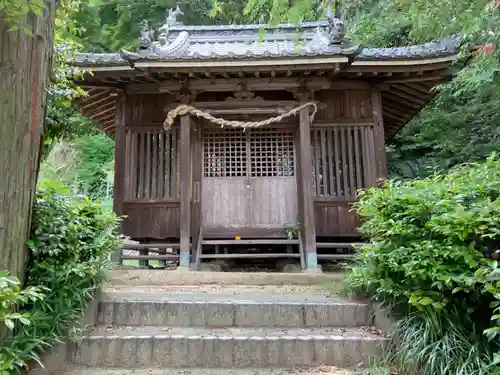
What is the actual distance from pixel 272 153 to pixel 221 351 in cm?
481

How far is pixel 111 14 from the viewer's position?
1692 centimetres

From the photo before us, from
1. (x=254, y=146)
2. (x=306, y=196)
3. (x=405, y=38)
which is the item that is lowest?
(x=306, y=196)

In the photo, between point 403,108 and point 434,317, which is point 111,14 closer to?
point 403,108

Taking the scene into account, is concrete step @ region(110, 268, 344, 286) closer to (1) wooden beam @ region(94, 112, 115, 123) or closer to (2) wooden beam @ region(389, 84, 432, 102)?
(2) wooden beam @ region(389, 84, 432, 102)

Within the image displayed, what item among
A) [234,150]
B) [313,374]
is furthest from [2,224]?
[234,150]

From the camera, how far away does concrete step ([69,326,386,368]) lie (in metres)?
3.14

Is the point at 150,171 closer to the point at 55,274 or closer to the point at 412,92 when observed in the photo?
the point at 55,274

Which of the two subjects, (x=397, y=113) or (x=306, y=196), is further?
(x=397, y=113)

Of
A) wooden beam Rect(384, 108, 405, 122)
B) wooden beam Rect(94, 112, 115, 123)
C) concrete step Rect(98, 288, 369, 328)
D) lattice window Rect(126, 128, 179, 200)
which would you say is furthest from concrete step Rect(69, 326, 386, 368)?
wooden beam Rect(94, 112, 115, 123)

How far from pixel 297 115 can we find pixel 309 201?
169 centimetres

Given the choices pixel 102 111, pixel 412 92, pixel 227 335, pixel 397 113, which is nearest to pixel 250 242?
pixel 227 335

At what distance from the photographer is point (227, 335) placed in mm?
3344

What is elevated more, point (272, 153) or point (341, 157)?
point (272, 153)

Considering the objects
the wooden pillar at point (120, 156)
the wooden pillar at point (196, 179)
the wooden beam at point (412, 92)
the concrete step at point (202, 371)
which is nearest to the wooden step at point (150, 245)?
the wooden pillar at point (196, 179)
